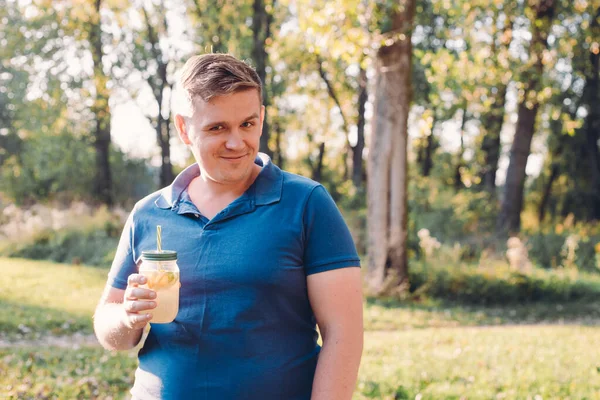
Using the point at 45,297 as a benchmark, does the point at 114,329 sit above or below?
above

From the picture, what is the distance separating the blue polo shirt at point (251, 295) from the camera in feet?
6.96

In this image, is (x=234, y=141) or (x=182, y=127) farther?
(x=182, y=127)

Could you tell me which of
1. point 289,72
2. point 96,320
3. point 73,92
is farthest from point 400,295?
point 289,72

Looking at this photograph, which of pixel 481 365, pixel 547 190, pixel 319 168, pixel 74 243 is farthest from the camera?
pixel 319 168

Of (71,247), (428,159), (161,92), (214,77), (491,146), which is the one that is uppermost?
(161,92)

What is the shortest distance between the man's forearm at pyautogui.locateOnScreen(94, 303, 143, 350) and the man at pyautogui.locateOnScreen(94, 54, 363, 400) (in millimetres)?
23

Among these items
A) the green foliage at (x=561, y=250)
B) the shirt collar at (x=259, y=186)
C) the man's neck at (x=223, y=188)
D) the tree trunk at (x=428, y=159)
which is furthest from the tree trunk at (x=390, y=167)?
the tree trunk at (x=428, y=159)

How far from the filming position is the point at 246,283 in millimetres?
2111

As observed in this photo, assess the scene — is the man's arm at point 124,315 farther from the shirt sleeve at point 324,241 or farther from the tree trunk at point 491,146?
the tree trunk at point 491,146

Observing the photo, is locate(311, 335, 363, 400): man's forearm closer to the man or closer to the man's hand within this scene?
the man

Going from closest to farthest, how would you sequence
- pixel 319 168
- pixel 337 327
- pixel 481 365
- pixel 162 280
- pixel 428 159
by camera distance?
pixel 162 280, pixel 337 327, pixel 481 365, pixel 428 159, pixel 319 168

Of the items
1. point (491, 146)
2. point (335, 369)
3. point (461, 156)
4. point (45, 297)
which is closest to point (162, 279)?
point (335, 369)

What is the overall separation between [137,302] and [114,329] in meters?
0.29

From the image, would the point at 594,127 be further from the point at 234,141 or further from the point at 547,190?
the point at 234,141
